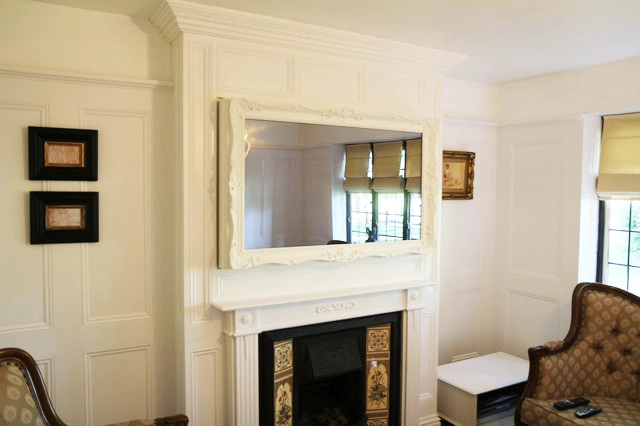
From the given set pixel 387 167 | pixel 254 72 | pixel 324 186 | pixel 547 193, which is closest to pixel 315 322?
pixel 324 186

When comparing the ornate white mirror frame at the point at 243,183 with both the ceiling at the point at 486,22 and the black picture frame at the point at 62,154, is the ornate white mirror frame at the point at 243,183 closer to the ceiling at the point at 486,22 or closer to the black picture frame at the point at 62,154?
the ceiling at the point at 486,22

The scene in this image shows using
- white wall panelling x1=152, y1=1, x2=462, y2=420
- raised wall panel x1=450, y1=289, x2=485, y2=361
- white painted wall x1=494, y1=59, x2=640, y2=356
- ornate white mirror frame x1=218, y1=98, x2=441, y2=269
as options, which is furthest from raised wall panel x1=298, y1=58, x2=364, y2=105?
raised wall panel x1=450, y1=289, x2=485, y2=361

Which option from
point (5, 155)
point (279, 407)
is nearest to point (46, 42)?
point (5, 155)

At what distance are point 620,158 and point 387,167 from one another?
5.83ft

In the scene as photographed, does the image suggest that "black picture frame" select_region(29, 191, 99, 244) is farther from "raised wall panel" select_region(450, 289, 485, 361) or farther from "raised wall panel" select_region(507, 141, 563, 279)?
"raised wall panel" select_region(507, 141, 563, 279)

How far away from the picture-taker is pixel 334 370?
2.96m

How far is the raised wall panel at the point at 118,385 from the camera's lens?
8.83ft

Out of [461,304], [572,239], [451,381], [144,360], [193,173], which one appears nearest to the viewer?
[193,173]

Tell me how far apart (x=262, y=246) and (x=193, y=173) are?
0.54 meters

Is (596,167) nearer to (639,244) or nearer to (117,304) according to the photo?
(639,244)

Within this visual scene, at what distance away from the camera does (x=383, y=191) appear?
3191 millimetres

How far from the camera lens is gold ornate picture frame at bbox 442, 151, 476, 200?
13.0 ft

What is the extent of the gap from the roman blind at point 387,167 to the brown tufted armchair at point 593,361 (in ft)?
4.27

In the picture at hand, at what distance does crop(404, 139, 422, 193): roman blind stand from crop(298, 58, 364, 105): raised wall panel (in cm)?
48
